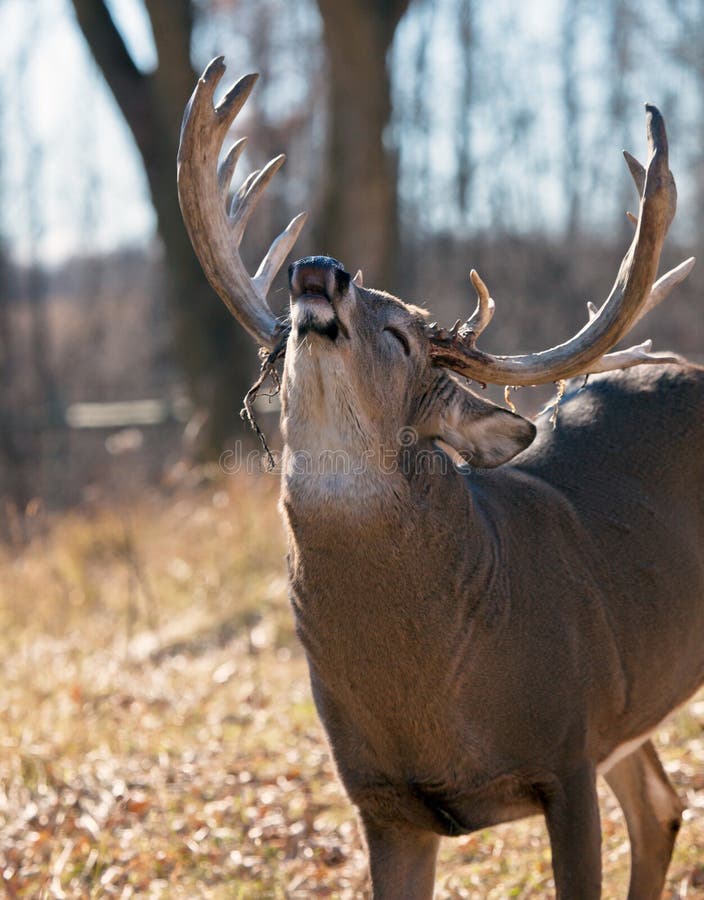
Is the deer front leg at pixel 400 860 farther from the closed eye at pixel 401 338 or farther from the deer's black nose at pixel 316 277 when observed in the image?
the deer's black nose at pixel 316 277

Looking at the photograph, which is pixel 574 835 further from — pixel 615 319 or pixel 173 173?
pixel 173 173

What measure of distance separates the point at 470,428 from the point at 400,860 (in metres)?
1.41

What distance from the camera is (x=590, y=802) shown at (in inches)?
148

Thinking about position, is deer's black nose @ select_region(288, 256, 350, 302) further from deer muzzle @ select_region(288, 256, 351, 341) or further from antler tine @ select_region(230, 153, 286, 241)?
antler tine @ select_region(230, 153, 286, 241)

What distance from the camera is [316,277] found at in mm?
3414

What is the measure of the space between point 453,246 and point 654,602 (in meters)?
24.3

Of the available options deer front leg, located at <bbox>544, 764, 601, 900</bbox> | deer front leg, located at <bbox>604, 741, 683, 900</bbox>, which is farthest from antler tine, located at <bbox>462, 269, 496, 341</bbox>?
deer front leg, located at <bbox>604, 741, 683, 900</bbox>

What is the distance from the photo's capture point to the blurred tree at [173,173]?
13516 millimetres

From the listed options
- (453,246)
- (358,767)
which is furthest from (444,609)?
(453,246)

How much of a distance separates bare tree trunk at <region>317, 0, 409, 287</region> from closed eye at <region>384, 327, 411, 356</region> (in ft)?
26.5

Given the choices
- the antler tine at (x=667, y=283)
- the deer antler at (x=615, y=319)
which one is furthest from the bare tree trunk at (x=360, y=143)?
the deer antler at (x=615, y=319)

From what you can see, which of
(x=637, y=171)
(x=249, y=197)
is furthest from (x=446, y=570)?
(x=249, y=197)

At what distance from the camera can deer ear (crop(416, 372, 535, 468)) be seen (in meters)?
3.93

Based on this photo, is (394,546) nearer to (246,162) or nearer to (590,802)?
(590,802)
